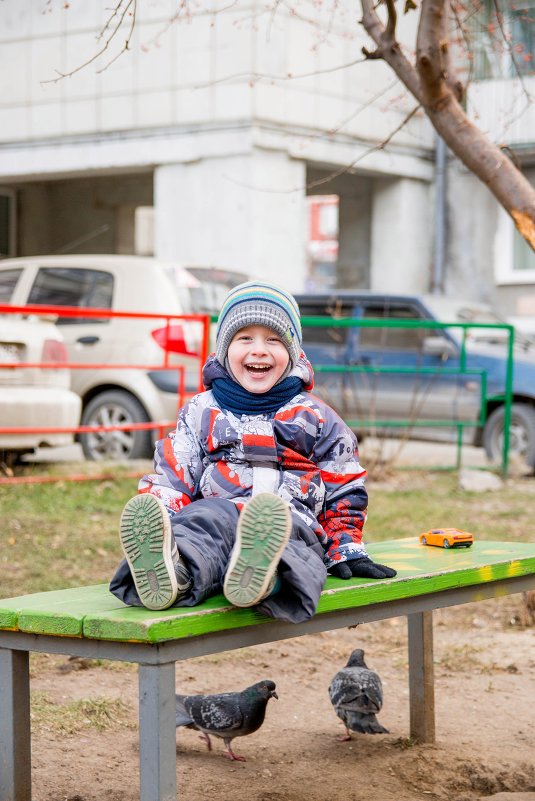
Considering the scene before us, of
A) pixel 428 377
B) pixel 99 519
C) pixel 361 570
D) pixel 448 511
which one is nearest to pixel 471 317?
pixel 428 377

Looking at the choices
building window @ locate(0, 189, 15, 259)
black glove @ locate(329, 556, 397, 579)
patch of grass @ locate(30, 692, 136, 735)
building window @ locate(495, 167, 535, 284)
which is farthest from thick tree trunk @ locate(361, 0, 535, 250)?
building window @ locate(0, 189, 15, 259)

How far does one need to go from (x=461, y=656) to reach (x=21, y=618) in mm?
2780

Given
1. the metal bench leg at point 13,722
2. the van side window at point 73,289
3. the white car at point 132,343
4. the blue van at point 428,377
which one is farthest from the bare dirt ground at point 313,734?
the blue van at point 428,377

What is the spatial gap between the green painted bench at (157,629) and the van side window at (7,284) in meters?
7.15

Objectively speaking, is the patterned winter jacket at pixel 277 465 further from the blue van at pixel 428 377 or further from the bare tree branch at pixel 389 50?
the blue van at pixel 428 377

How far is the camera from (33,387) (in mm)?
8641

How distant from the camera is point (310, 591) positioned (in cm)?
276

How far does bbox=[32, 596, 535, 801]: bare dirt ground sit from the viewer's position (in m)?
3.58

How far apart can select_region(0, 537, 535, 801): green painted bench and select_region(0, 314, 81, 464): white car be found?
5.31 meters

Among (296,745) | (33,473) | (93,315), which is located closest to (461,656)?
(296,745)

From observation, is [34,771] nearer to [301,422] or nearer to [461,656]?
[301,422]

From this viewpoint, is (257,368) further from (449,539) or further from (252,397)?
(449,539)

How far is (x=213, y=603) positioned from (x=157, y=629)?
0.81 feet

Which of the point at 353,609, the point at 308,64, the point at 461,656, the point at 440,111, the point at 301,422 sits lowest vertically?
the point at 461,656
